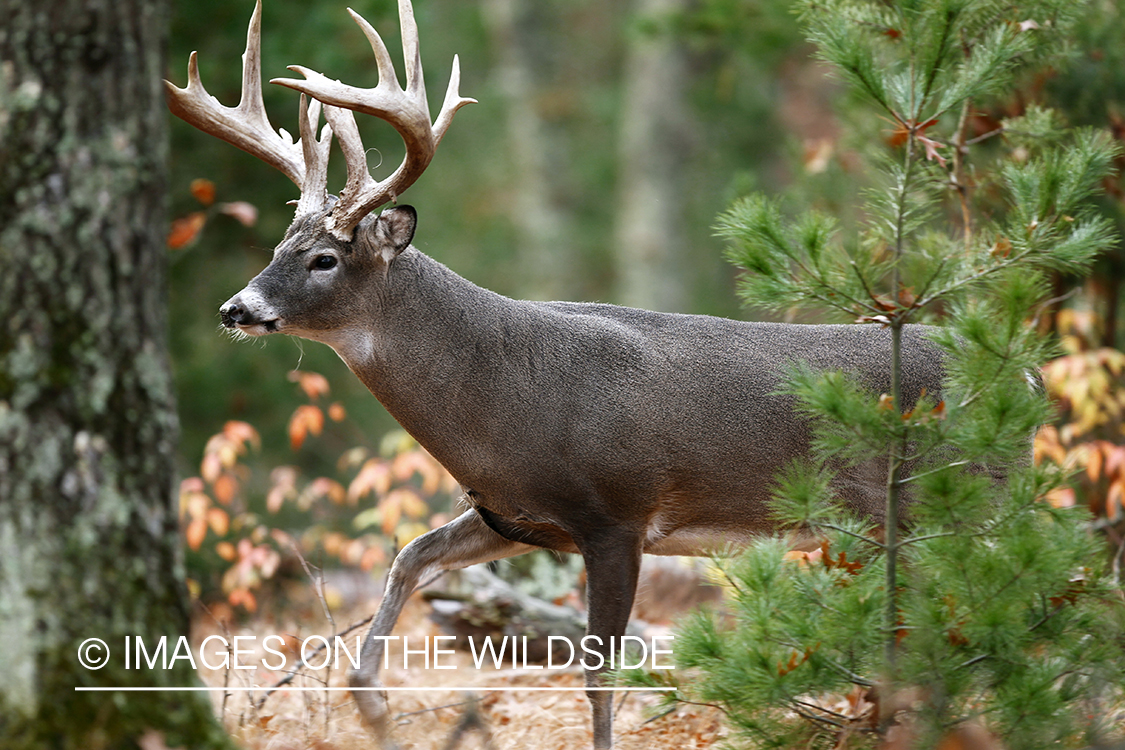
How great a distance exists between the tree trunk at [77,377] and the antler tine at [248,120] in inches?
70.7

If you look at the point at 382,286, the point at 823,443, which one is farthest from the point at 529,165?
the point at 823,443

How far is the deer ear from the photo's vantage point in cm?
484

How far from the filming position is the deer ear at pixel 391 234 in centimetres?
484

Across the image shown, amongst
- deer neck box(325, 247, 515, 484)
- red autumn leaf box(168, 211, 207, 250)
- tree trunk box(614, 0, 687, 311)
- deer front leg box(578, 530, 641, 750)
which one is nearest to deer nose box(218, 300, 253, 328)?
deer neck box(325, 247, 515, 484)

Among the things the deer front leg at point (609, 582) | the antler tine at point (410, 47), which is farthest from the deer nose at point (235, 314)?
the deer front leg at point (609, 582)

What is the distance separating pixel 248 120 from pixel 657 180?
11348 millimetres

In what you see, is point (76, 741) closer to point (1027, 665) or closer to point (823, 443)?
point (823, 443)

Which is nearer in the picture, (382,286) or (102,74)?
(102,74)

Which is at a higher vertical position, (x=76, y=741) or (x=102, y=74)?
(x=102, y=74)

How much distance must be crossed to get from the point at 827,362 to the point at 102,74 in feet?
10.1

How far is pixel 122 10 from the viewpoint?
10.5 feet

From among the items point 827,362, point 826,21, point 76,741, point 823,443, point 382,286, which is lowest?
point 76,741

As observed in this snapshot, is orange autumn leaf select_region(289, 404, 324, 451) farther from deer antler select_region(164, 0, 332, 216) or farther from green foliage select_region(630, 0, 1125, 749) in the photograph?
green foliage select_region(630, 0, 1125, 749)
